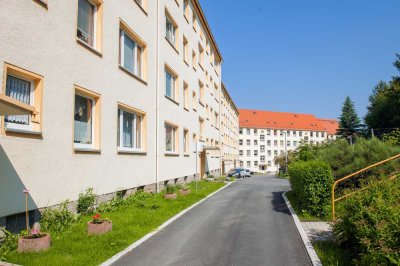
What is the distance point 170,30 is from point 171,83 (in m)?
3.28

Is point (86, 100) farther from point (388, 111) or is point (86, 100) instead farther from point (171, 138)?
point (388, 111)

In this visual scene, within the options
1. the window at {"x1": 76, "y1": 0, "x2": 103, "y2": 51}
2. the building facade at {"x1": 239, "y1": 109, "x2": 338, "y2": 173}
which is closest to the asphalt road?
the window at {"x1": 76, "y1": 0, "x2": 103, "y2": 51}

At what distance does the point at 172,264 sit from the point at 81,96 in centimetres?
625

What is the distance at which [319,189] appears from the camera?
10922mm

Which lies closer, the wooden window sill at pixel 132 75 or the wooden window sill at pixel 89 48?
the wooden window sill at pixel 89 48

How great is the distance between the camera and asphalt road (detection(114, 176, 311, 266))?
6.62 m

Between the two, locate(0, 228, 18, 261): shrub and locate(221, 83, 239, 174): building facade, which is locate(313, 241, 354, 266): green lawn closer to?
locate(0, 228, 18, 261): shrub

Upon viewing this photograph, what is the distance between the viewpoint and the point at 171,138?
2064 cm

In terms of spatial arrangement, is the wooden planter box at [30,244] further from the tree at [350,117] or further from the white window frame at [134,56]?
the tree at [350,117]

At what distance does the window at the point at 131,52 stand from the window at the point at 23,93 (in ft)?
17.4

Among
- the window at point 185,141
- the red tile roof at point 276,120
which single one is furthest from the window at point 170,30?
the red tile roof at point 276,120

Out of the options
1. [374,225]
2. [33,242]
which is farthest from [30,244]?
[374,225]

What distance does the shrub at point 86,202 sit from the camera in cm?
973

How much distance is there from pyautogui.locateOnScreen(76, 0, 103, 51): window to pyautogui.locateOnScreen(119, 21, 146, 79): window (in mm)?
1733
